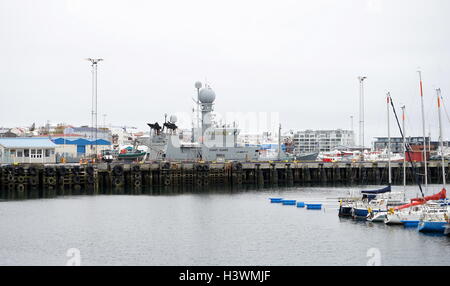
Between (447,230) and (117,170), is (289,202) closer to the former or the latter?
(447,230)

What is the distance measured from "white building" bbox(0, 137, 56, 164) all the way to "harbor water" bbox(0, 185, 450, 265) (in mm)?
26669

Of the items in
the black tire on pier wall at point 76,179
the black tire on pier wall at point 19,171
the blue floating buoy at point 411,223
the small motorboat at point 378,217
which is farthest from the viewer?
the black tire on pier wall at point 76,179

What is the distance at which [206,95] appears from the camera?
10344cm

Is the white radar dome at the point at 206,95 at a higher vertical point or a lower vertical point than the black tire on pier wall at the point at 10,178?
higher

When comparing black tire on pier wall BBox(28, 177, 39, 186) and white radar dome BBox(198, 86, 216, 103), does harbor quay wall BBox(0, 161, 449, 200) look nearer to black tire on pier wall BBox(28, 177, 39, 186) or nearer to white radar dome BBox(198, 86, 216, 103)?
black tire on pier wall BBox(28, 177, 39, 186)

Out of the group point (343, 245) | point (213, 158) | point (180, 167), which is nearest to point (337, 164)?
point (213, 158)

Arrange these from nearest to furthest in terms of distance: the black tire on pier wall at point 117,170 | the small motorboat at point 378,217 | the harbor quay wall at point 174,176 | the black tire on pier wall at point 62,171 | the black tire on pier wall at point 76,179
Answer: the small motorboat at point 378,217
the harbor quay wall at point 174,176
the black tire on pier wall at point 62,171
the black tire on pier wall at point 76,179
the black tire on pier wall at point 117,170

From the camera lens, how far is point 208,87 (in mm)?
104000

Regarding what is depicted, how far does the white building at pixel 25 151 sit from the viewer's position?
88.3 m

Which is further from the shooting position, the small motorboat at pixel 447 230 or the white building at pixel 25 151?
the white building at pixel 25 151

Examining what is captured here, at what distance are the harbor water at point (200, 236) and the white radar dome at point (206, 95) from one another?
136 ft

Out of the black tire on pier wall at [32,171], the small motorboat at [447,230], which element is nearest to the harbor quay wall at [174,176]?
the black tire on pier wall at [32,171]

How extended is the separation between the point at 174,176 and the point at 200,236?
152 ft

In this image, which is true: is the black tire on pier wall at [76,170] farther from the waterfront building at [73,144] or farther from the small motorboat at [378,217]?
the small motorboat at [378,217]
